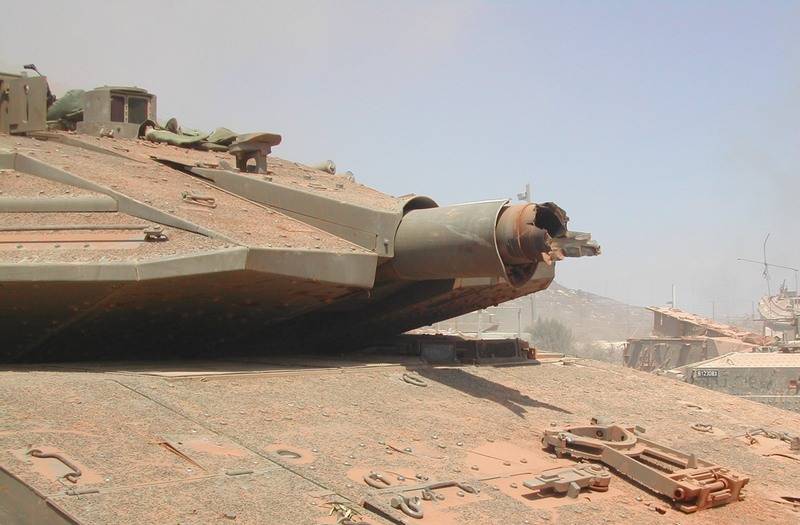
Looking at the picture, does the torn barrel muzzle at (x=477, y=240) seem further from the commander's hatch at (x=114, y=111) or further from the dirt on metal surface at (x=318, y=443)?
the commander's hatch at (x=114, y=111)

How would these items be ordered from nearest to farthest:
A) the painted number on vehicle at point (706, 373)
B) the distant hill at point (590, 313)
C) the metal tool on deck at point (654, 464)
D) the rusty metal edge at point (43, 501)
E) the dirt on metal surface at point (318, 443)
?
the rusty metal edge at point (43, 501)
the dirt on metal surface at point (318, 443)
the metal tool on deck at point (654, 464)
the painted number on vehicle at point (706, 373)
the distant hill at point (590, 313)

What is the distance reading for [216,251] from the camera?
675 cm

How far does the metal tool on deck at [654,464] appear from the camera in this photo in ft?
19.3

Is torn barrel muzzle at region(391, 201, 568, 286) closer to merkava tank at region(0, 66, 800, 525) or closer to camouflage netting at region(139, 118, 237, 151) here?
merkava tank at region(0, 66, 800, 525)

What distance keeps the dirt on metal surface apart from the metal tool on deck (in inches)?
3.2

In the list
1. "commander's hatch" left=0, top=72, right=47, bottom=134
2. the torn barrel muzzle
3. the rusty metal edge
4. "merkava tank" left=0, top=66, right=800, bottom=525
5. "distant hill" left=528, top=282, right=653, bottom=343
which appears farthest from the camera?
"distant hill" left=528, top=282, right=653, bottom=343

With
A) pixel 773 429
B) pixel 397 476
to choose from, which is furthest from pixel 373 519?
pixel 773 429

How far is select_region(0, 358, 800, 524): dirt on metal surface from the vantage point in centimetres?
467

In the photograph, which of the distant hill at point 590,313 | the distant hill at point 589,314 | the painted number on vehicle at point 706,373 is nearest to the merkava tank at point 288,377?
the painted number on vehicle at point 706,373

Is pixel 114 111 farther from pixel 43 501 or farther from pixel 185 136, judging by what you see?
pixel 43 501

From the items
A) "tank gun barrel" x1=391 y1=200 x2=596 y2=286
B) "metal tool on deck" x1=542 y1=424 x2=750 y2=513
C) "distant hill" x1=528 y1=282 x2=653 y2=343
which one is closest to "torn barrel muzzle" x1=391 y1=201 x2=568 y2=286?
"tank gun barrel" x1=391 y1=200 x2=596 y2=286

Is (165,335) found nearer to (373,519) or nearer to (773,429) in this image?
(373,519)

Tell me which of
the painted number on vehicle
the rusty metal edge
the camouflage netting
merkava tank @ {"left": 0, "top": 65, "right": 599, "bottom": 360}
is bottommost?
the painted number on vehicle

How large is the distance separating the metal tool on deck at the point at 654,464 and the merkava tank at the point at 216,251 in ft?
4.69
